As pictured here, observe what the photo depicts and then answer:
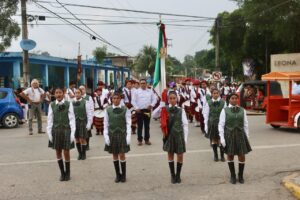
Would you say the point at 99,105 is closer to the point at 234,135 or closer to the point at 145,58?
the point at 234,135

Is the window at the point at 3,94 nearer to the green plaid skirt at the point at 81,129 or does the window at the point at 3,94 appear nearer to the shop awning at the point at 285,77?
the green plaid skirt at the point at 81,129

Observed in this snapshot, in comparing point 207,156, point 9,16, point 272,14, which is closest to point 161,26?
point 207,156

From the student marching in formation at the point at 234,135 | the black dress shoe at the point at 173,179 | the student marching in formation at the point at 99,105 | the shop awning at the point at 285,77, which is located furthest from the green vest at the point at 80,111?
the shop awning at the point at 285,77

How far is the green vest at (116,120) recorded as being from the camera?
7.72 m

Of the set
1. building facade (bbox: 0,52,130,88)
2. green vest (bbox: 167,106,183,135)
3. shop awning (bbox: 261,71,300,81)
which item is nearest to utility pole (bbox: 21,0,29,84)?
building facade (bbox: 0,52,130,88)

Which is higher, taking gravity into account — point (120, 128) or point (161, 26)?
point (161, 26)

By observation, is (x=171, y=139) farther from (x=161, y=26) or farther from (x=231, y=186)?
(x=161, y=26)

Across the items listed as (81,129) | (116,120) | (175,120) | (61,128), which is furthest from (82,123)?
(175,120)

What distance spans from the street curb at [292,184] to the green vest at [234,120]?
1080 mm

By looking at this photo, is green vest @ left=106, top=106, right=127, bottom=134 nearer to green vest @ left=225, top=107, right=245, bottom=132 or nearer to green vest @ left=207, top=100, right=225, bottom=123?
green vest @ left=225, top=107, right=245, bottom=132

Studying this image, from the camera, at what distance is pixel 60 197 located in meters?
6.91

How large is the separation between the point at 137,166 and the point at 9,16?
14754 mm

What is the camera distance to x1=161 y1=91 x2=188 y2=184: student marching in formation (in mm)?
7613

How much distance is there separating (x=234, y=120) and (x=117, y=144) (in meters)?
1.97
